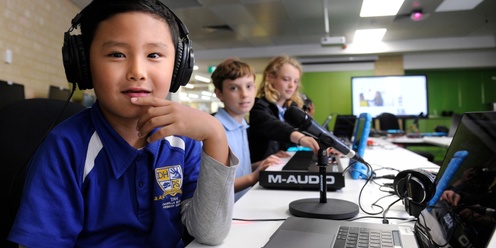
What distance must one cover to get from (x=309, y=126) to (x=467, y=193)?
16.7 inches

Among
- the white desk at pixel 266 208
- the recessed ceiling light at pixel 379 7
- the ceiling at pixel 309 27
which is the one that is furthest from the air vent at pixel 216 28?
the white desk at pixel 266 208

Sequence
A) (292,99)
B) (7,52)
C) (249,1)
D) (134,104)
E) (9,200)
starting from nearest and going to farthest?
(134,104) → (9,200) → (292,99) → (7,52) → (249,1)

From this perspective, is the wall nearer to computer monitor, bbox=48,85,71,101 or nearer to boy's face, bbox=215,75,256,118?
computer monitor, bbox=48,85,71,101

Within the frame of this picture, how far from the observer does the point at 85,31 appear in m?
0.72

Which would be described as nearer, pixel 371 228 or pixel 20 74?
pixel 371 228

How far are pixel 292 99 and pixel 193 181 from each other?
179cm

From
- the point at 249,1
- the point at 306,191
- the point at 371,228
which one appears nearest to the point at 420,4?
the point at 249,1

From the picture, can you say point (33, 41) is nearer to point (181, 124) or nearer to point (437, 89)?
point (181, 124)

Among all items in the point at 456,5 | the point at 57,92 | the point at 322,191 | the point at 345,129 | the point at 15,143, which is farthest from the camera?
the point at 456,5

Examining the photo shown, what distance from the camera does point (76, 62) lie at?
70cm

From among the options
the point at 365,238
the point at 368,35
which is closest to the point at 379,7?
the point at 368,35

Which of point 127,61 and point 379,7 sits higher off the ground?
point 379,7

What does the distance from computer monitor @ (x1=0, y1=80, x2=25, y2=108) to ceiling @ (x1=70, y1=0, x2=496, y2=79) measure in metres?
1.05

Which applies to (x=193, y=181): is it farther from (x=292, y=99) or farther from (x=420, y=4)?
(x=420, y=4)
